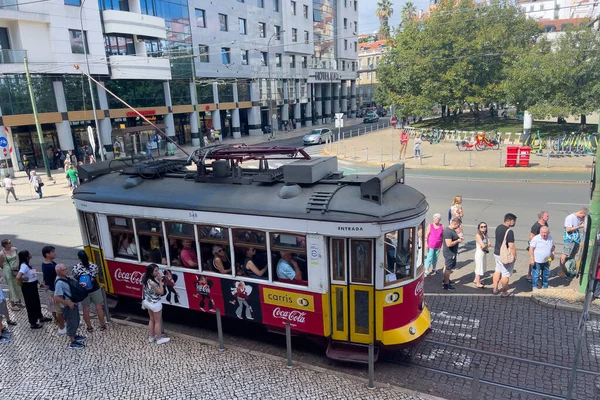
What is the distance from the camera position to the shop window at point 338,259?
6.41 m

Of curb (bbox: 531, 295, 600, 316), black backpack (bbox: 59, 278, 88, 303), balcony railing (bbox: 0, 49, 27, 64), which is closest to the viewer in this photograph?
black backpack (bbox: 59, 278, 88, 303)

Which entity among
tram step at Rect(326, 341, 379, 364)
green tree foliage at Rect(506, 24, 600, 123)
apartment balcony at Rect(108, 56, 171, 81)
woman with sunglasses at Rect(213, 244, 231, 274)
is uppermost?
apartment balcony at Rect(108, 56, 171, 81)

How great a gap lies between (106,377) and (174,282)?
1.85m

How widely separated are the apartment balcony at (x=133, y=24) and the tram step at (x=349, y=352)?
3249 centimetres

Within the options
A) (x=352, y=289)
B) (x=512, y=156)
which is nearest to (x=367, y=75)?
(x=512, y=156)

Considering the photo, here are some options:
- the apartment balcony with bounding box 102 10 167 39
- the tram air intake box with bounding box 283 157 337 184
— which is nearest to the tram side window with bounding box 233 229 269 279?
the tram air intake box with bounding box 283 157 337 184

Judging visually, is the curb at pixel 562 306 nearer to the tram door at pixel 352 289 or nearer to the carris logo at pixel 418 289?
the carris logo at pixel 418 289

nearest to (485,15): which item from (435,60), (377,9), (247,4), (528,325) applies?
(435,60)

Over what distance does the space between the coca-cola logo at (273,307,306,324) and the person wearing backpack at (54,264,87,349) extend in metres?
3.43

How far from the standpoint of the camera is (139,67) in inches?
1345

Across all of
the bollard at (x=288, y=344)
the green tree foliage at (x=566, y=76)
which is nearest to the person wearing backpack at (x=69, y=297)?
the bollard at (x=288, y=344)

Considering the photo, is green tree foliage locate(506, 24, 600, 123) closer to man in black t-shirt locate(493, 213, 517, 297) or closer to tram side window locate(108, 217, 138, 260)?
man in black t-shirt locate(493, 213, 517, 297)

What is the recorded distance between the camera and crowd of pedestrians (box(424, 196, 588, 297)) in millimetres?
8750

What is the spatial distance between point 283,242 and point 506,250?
15.7ft
